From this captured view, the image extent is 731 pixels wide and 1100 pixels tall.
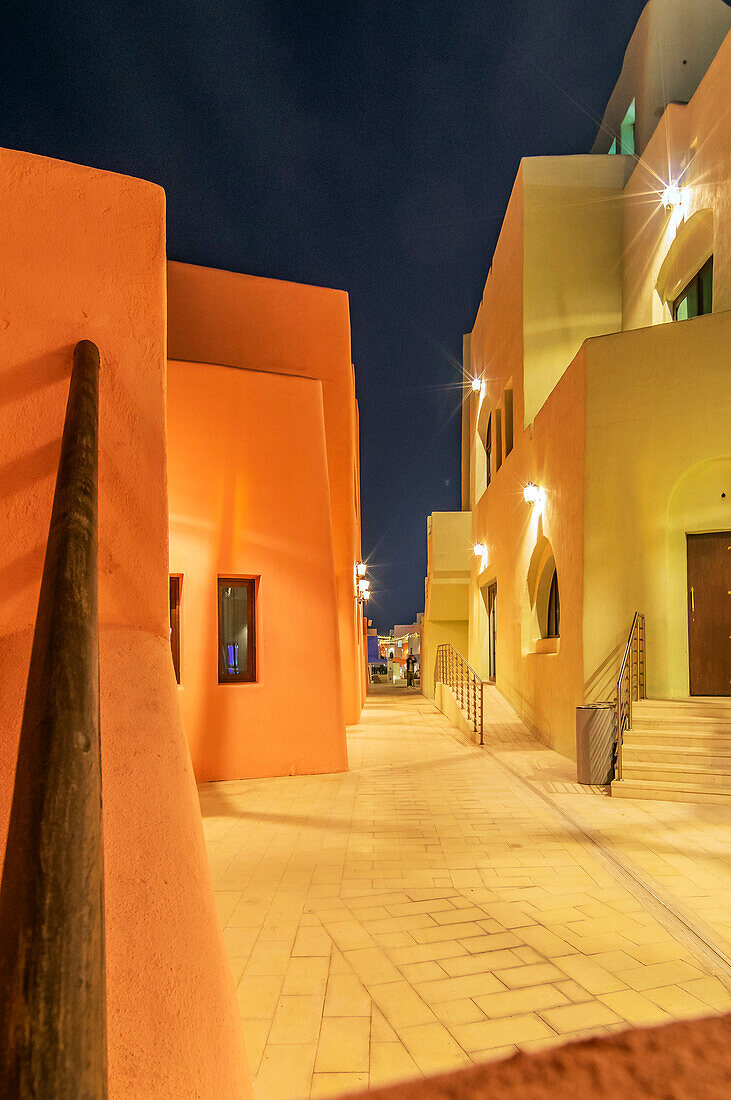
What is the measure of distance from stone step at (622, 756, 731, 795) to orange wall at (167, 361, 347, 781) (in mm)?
3605

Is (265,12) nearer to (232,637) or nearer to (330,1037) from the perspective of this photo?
(232,637)

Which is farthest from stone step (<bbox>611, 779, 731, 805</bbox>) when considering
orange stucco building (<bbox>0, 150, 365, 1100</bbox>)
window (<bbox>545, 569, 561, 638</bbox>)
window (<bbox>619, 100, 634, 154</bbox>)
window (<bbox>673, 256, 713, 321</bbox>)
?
window (<bbox>619, 100, 634, 154</bbox>)

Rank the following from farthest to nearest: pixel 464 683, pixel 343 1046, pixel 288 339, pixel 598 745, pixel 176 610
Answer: pixel 464 683 → pixel 288 339 → pixel 176 610 → pixel 598 745 → pixel 343 1046

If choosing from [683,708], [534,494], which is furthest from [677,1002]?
[534,494]

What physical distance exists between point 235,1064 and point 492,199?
56058mm

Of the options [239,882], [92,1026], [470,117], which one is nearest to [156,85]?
[470,117]

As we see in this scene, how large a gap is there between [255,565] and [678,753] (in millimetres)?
5602

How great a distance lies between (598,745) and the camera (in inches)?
315

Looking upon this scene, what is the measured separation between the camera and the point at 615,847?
549 cm

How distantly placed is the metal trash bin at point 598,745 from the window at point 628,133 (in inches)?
587

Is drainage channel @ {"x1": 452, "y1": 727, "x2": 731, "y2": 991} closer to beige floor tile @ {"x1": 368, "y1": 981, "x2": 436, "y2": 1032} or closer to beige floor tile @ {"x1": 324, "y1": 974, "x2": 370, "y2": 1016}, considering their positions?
beige floor tile @ {"x1": 368, "y1": 981, "x2": 436, "y2": 1032}

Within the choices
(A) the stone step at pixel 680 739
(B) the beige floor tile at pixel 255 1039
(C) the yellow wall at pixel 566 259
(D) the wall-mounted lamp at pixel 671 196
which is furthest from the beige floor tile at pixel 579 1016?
(D) the wall-mounted lamp at pixel 671 196

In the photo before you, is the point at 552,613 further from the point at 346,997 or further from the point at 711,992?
the point at 346,997

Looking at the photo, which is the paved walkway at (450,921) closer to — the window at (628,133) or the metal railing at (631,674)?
the metal railing at (631,674)
